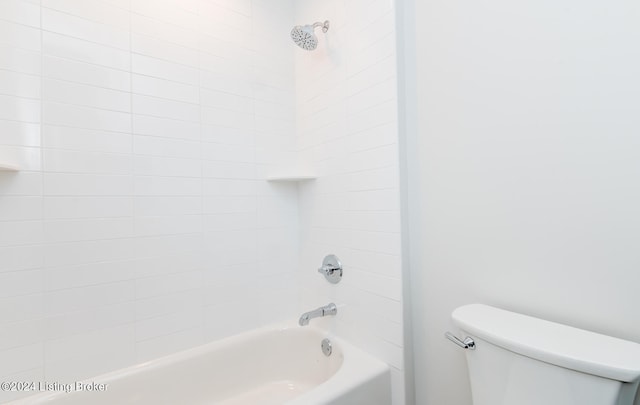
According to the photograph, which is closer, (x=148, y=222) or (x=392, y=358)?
(x=392, y=358)

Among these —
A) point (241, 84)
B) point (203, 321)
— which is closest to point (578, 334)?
point (203, 321)

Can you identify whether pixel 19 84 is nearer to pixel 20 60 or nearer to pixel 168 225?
pixel 20 60

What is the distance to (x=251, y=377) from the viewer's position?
1.53m

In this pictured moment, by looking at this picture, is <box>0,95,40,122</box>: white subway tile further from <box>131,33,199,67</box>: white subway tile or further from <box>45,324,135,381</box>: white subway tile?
<box>45,324,135,381</box>: white subway tile

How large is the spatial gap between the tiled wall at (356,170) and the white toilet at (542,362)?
1.24ft

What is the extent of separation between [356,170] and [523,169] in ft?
2.20

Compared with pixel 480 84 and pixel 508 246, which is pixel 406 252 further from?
pixel 480 84

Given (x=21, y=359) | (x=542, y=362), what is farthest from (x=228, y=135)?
(x=542, y=362)

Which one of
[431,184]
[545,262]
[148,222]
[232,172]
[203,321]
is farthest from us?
[232,172]

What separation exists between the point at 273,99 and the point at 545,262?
153cm

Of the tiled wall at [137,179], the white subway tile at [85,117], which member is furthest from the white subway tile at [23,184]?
the white subway tile at [85,117]

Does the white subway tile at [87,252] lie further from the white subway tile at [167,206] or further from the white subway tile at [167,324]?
the white subway tile at [167,324]

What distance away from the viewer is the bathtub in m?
1.11

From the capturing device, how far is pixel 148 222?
52.7 inches
